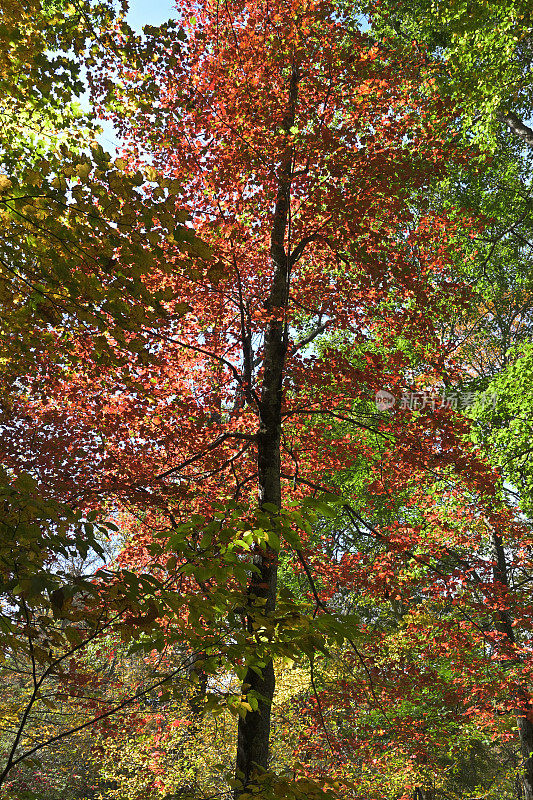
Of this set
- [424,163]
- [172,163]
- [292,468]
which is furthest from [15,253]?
[292,468]

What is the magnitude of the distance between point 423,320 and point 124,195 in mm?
5484

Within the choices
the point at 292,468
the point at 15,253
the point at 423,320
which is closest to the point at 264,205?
the point at 423,320

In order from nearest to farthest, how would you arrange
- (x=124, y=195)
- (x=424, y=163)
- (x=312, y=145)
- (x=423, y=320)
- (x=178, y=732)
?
(x=124, y=195)
(x=312, y=145)
(x=424, y=163)
(x=423, y=320)
(x=178, y=732)

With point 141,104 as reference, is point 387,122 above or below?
above

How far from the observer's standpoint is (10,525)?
7.34ft

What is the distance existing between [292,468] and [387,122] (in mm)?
5348

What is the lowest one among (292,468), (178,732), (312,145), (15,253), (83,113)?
(178,732)

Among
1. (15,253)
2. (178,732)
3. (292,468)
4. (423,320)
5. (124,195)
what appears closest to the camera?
(124,195)

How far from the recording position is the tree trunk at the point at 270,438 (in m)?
4.80

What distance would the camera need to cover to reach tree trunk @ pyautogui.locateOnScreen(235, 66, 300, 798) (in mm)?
4797

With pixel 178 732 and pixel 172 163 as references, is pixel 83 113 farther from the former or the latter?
pixel 178 732

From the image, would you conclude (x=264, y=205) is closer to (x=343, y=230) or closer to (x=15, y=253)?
(x=343, y=230)

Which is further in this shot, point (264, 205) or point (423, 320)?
point (423, 320)

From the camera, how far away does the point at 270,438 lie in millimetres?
5879
